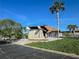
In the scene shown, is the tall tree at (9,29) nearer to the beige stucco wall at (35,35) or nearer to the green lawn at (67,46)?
the beige stucco wall at (35,35)

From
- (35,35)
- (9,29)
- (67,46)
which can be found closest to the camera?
(67,46)

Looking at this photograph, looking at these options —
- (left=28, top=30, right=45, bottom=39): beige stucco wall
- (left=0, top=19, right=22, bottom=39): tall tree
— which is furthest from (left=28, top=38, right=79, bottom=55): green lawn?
(left=0, top=19, right=22, bottom=39): tall tree

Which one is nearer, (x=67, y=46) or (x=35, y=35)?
(x=67, y=46)

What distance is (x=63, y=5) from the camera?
199ft

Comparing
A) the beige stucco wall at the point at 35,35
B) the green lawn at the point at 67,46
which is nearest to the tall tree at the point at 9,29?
the beige stucco wall at the point at 35,35

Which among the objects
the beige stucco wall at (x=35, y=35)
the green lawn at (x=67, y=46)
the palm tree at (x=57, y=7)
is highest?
the palm tree at (x=57, y=7)

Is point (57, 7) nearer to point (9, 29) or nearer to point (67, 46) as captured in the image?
point (9, 29)

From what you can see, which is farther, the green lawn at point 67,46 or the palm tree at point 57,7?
the palm tree at point 57,7

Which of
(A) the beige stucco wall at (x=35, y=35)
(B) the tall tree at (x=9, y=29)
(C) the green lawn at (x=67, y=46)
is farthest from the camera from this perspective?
(B) the tall tree at (x=9, y=29)

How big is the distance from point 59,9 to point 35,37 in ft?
45.7

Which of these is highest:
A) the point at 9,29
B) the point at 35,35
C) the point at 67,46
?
the point at 9,29

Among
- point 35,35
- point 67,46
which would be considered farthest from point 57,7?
point 67,46

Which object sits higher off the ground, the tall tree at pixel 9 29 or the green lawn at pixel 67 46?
the tall tree at pixel 9 29

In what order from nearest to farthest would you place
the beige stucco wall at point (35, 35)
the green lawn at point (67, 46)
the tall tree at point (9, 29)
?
the green lawn at point (67, 46) → the beige stucco wall at point (35, 35) → the tall tree at point (9, 29)
